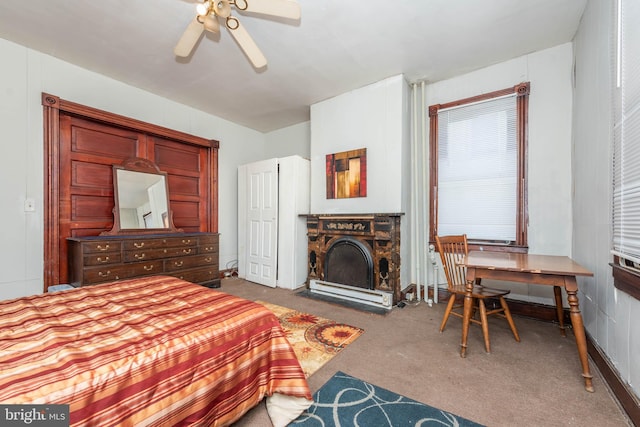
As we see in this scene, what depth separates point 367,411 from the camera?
1484 millimetres

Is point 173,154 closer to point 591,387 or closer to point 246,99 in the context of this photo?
point 246,99

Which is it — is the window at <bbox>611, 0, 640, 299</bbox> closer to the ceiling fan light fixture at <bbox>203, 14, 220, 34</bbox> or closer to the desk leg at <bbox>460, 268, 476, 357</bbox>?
the desk leg at <bbox>460, 268, 476, 357</bbox>

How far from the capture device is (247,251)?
14.8 feet

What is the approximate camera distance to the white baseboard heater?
314cm

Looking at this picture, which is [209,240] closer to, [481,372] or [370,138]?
[370,138]

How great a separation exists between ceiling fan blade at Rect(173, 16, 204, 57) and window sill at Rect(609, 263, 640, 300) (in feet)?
10.6

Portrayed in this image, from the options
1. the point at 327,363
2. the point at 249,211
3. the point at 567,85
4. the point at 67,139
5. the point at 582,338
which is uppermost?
the point at 567,85

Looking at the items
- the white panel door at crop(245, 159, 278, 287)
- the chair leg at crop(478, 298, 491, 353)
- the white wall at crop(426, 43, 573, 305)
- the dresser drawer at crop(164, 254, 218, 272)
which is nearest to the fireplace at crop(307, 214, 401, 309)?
the white panel door at crop(245, 159, 278, 287)

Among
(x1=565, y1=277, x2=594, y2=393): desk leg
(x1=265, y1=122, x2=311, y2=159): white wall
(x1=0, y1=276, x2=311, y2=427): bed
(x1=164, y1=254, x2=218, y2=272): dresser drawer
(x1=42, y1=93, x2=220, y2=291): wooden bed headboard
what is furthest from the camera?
(x1=265, y1=122, x2=311, y2=159): white wall

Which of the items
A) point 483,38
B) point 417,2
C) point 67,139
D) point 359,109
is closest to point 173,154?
point 67,139

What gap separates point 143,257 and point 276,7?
3057 millimetres

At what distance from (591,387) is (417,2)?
3.05 meters

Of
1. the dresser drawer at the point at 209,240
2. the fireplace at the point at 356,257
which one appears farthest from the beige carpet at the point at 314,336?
the dresser drawer at the point at 209,240

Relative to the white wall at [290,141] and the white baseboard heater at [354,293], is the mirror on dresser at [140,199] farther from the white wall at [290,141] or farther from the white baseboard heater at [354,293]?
the white baseboard heater at [354,293]
